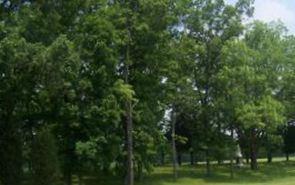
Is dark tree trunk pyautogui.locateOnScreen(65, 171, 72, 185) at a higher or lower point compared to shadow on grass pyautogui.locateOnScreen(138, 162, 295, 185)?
lower

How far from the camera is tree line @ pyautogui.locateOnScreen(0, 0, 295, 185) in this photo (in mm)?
34188

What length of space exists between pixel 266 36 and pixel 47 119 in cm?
3113

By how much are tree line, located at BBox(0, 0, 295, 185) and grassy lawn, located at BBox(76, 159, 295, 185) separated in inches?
65.6

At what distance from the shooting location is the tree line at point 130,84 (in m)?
34.2

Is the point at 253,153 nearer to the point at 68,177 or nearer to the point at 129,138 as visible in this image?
the point at 129,138

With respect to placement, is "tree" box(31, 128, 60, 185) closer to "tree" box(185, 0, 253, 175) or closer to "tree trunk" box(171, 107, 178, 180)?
"tree trunk" box(171, 107, 178, 180)

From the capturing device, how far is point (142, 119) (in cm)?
4819

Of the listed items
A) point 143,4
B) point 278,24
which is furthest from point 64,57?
point 278,24

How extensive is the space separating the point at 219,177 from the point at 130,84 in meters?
15.2

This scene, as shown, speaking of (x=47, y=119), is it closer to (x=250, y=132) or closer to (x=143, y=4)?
(x=143, y=4)

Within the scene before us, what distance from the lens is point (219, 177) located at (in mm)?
59625

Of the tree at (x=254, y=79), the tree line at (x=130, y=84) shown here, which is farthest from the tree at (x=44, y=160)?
the tree at (x=254, y=79)

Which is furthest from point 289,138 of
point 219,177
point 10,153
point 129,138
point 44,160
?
point 44,160

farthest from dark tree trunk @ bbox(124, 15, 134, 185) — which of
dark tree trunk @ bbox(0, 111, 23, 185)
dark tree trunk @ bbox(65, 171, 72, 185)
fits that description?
dark tree trunk @ bbox(0, 111, 23, 185)
